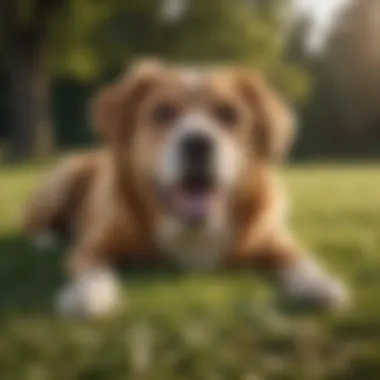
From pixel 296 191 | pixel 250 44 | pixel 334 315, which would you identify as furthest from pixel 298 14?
pixel 334 315

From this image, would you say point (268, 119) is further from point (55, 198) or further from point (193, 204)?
point (55, 198)

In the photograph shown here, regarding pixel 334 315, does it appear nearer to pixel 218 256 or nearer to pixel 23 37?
pixel 218 256

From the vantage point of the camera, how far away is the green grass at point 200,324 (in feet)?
2.20

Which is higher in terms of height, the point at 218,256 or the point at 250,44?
the point at 250,44

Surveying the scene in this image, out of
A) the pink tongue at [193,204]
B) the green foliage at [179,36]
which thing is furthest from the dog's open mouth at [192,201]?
the green foliage at [179,36]

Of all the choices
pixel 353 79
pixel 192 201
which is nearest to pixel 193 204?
pixel 192 201

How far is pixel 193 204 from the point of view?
2.46ft

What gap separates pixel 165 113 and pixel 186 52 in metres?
0.07

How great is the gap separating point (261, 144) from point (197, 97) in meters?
0.07

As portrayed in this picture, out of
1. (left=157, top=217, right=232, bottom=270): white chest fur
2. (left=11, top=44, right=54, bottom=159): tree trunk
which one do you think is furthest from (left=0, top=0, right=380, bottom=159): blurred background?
(left=157, top=217, right=232, bottom=270): white chest fur

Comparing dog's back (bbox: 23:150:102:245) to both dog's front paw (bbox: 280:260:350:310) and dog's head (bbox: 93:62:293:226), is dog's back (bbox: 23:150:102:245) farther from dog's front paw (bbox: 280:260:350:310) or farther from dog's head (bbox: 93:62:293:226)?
dog's front paw (bbox: 280:260:350:310)

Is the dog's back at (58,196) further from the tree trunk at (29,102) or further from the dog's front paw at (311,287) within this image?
the dog's front paw at (311,287)

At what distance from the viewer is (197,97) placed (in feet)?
2.42

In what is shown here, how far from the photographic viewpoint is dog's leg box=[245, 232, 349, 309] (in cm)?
72
